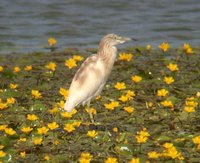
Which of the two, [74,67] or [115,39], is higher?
[115,39]

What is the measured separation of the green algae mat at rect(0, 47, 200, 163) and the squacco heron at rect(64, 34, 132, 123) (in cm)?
23

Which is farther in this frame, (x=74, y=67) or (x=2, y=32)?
(x=2, y=32)

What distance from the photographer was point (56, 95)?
40.6 feet

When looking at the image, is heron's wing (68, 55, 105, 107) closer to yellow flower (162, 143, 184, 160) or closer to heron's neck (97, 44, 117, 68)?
heron's neck (97, 44, 117, 68)

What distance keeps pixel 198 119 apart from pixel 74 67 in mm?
3824

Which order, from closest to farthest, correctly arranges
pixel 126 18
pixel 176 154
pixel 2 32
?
pixel 176 154 < pixel 2 32 < pixel 126 18

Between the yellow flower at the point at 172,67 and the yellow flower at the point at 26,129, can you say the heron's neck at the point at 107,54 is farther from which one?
the yellow flower at the point at 26,129

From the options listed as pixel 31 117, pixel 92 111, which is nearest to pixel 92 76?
pixel 92 111

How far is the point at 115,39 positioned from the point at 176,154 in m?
2.84

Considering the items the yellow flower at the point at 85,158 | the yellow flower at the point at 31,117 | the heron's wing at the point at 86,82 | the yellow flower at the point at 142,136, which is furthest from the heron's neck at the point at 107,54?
the yellow flower at the point at 85,158

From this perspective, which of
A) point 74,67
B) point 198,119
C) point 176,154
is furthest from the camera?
point 74,67

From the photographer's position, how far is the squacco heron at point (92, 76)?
11.1 m

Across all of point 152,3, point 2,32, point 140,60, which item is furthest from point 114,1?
point 140,60

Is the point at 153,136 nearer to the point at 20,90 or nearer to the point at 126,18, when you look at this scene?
the point at 20,90
